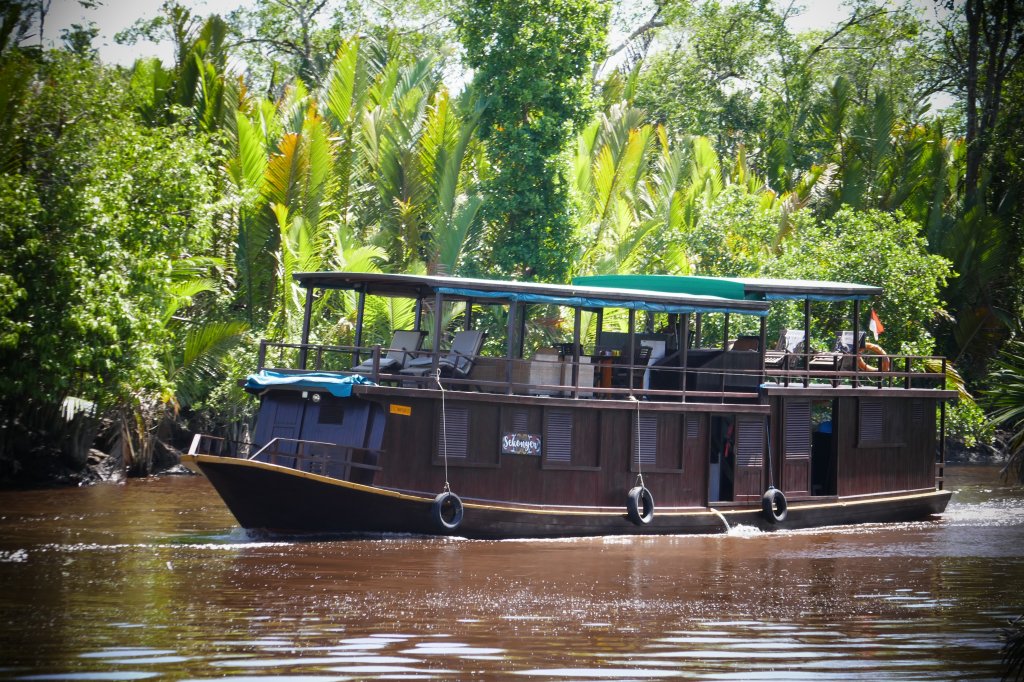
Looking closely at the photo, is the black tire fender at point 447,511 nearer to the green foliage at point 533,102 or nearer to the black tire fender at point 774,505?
the black tire fender at point 774,505

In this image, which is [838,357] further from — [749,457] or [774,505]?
[774,505]

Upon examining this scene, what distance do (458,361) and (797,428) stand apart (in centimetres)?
518

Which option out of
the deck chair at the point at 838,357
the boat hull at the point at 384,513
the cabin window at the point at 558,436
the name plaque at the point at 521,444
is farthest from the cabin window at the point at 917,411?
the name plaque at the point at 521,444

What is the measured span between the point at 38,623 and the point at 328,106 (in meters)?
18.1

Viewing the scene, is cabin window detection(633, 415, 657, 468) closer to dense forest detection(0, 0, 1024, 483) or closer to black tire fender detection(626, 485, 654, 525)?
black tire fender detection(626, 485, 654, 525)

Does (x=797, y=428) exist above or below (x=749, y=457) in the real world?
above

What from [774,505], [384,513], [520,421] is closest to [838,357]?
[774,505]

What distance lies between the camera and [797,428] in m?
17.5

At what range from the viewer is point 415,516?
14.5 meters

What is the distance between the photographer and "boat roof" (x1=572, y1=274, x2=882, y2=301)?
16984mm

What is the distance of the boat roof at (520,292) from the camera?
14617mm

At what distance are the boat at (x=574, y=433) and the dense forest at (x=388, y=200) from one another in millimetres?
2709

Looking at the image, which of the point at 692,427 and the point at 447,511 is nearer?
the point at 447,511

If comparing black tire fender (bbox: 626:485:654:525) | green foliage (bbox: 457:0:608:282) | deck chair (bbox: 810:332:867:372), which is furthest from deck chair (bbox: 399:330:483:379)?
green foliage (bbox: 457:0:608:282)
